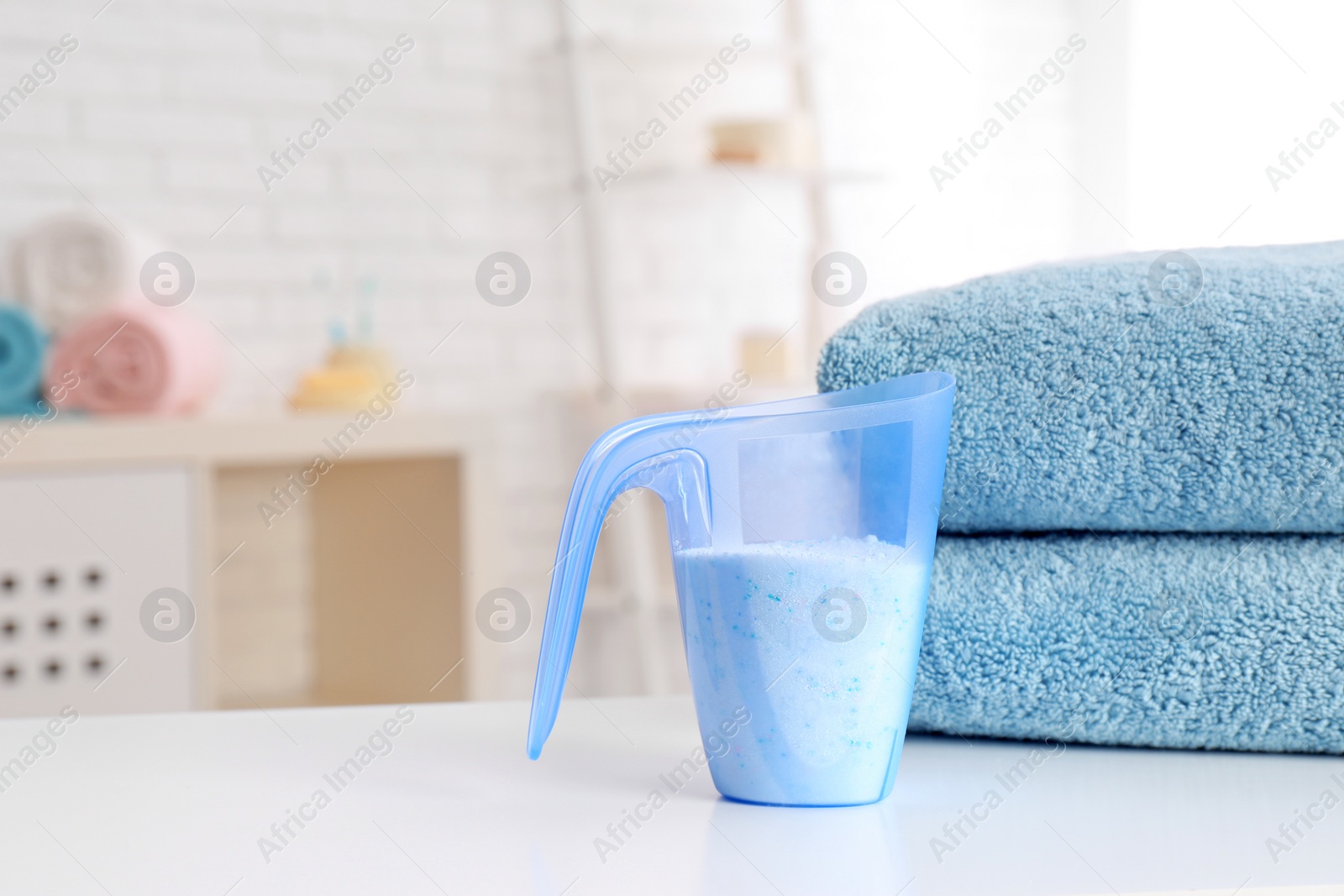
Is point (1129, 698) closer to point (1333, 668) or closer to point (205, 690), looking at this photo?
point (1333, 668)

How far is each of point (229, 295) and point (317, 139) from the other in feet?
0.91

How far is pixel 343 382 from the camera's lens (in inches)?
57.1

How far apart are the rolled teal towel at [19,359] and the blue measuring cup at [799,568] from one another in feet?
3.90

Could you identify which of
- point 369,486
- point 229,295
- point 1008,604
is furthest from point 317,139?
point 1008,604

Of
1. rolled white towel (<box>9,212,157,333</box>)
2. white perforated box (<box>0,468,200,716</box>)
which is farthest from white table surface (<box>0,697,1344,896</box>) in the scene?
rolled white towel (<box>9,212,157,333</box>)

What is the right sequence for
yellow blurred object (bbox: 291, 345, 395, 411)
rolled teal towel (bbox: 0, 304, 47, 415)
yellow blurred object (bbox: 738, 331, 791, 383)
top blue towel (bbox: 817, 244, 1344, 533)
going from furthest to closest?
yellow blurred object (bbox: 738, 331, 791, 383), yellow blurred object (bbox: 291, 345, 395, 411), rolled teal towel (bbox: 0, 304, 47, 415), top blue towel (bbox: 817, 244, 1344, 533)

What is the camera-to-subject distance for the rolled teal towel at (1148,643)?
16.0 inches

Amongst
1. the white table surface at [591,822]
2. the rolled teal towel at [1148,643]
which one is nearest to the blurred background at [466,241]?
the white table surface at [591,822]

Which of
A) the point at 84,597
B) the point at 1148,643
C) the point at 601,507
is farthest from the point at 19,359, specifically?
the point at 1148,643

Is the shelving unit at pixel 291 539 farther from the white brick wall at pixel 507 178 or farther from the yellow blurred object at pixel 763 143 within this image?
the yellow blurred object at pixel 763 143

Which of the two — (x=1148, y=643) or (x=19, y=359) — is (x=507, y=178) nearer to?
(x=19, y=359)

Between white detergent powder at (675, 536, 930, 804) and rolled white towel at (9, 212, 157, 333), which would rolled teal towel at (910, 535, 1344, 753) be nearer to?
white detergent powder at (675, 536, 930, 804)

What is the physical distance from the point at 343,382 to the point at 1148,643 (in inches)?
47.4

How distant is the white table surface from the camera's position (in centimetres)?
29
